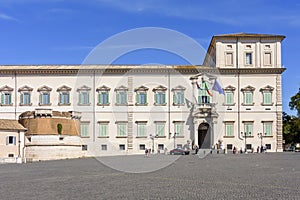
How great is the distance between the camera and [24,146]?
124ft

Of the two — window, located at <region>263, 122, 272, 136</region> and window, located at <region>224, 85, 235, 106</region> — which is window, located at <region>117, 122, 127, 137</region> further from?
window, located at <region>263, 122, 272, 136</region>

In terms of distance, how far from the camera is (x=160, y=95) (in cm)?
5075

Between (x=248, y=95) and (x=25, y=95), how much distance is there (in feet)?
77.6

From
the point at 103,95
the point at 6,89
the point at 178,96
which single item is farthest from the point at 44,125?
the point at 178,96

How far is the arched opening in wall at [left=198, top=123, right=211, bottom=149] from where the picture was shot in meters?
50.8

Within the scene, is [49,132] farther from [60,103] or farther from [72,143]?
[60,103]

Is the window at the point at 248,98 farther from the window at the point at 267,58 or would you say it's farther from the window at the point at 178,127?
the window at the point at 178,127

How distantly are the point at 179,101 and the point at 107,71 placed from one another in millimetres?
8324

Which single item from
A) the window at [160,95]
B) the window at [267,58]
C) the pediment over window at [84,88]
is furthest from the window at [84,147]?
the window at [267,58]

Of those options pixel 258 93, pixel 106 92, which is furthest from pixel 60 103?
pixel 258 93

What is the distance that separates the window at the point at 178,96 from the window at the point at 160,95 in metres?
1.07

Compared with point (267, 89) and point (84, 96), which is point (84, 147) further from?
point (267, 89)

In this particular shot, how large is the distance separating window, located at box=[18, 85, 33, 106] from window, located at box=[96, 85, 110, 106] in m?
7.32

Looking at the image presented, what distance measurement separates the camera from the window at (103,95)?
50.4m
